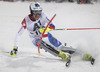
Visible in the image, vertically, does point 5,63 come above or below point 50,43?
below

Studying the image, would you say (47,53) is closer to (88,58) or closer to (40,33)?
(40,33)

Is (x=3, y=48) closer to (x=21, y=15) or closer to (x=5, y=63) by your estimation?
(x=5, y=63)

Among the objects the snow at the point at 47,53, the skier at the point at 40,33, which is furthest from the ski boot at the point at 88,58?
the snow at the point at 47,53

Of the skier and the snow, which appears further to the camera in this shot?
the skier

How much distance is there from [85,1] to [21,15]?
271 inches

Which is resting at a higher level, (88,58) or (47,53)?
(88,58)

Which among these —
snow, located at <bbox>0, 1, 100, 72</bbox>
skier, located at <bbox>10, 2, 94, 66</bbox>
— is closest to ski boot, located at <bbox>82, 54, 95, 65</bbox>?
skier, located at <bbox>10, 2, 94, 66</bbox>

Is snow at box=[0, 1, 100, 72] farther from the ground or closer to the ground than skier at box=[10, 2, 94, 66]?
closer to the ground

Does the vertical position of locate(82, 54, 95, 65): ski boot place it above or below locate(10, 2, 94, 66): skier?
below

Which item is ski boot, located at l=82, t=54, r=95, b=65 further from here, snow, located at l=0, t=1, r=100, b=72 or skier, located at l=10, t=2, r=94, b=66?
snow, located at l=0, t=1, r=100, b=72

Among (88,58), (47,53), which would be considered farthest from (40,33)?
(88,58)

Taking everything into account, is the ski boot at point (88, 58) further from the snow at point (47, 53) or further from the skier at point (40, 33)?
the snow at point (47, 53)

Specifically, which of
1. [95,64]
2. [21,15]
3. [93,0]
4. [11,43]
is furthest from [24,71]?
[93,0]

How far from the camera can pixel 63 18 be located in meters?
11.1
